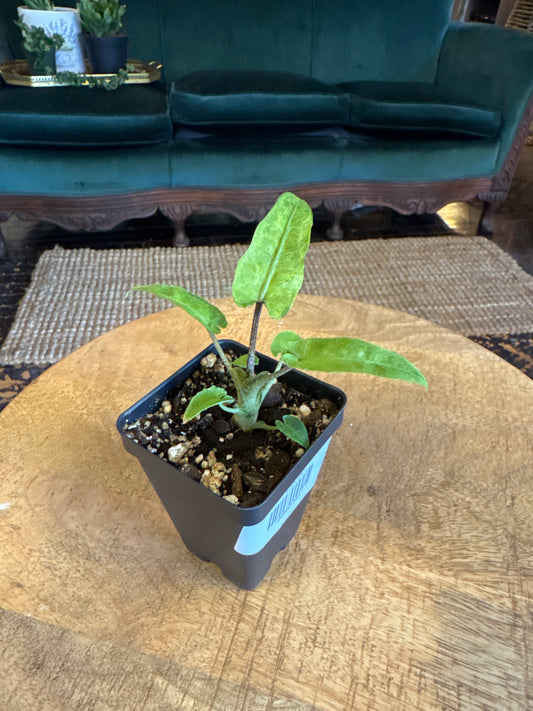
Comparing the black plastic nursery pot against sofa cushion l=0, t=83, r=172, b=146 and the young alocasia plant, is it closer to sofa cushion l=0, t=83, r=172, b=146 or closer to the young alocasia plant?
the young alocasia plant

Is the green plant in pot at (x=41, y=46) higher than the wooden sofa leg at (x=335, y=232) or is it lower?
higher

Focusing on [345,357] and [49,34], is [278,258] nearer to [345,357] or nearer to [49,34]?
[345,357]

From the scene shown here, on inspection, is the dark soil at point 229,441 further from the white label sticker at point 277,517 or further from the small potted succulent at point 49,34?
the small potted succulent at point 49,34

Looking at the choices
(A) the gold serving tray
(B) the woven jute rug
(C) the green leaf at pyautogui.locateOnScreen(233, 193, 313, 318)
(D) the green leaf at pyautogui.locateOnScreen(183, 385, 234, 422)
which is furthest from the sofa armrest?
(D) the green leaf at pyautogui.locateOnScreen(183, 385, 234, 422)

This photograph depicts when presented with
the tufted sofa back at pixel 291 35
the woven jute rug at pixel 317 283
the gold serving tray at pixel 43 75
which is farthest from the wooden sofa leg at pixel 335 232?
the gold serving tray at pixel 43 75

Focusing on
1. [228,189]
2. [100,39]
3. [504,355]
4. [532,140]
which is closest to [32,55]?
[100,39]

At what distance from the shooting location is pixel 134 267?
71.3 inches

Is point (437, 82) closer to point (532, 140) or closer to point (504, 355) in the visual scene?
point (504, 355)

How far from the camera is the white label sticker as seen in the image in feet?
1.50

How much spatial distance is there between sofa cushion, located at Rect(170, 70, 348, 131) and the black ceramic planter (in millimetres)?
265

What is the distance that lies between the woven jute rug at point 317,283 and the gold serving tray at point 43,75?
0.61 m

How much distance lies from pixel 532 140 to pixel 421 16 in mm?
1906

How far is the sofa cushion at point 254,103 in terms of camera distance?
70.5 inches

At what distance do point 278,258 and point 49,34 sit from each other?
6.28ft
